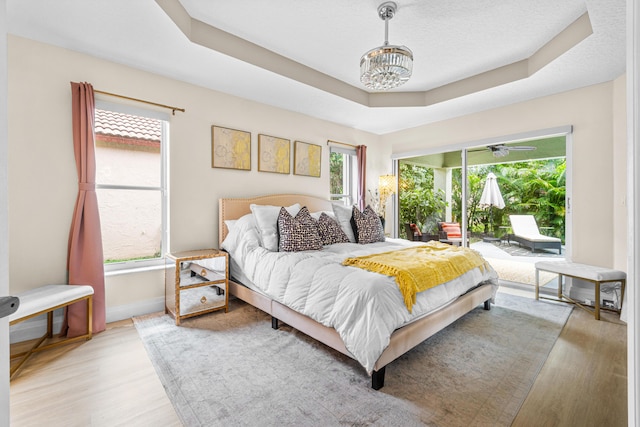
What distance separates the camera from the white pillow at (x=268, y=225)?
9.73 feet

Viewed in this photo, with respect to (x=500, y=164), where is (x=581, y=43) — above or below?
above

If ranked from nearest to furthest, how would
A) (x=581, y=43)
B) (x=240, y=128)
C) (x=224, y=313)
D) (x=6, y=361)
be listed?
1. (x=6, y=361)
2. (x=581, y=43)
3. (x=224, y=313)
4. (x=240, y=128)

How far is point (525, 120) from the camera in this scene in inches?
148

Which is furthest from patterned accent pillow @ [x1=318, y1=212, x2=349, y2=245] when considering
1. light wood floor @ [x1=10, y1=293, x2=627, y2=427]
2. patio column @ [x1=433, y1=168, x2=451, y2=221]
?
patio column @ [x1=433, y1=168, x2=451, y2=221]

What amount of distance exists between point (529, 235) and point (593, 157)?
129 centimetres

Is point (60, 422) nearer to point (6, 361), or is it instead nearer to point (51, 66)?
point (6, 361)

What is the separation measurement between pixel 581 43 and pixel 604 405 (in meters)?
2.76

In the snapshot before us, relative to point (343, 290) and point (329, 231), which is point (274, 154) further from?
point (343, 290)

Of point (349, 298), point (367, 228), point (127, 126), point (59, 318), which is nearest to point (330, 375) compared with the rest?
point (349, 298)

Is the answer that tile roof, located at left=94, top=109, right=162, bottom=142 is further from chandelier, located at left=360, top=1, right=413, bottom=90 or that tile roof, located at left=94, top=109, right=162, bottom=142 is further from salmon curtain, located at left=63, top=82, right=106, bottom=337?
chandelier, located at left=360, top=1, right=413, bottom=90

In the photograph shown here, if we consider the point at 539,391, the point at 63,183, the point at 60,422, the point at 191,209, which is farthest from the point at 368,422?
the point at 63,183

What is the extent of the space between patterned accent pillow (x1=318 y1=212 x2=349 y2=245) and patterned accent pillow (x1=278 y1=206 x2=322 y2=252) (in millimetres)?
219

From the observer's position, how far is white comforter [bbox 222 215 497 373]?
1738mm

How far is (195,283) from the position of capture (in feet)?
9.09
